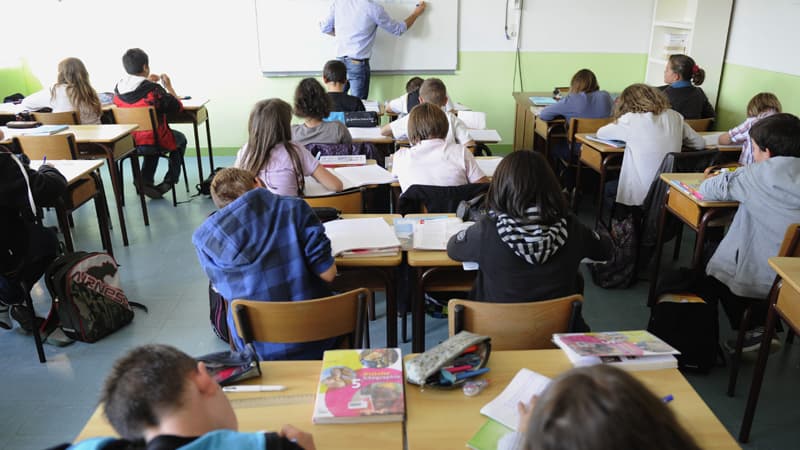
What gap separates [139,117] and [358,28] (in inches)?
92.8

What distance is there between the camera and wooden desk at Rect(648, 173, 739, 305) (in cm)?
283

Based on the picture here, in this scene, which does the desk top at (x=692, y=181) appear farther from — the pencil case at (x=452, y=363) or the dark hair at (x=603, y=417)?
the dark hair at (x=603, y=417)

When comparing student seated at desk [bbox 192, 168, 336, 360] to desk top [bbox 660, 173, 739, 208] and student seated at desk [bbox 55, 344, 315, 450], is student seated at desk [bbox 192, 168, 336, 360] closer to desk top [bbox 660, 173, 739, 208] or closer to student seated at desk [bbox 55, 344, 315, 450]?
student seated at desk [bbox 55, 344, 315, 450]

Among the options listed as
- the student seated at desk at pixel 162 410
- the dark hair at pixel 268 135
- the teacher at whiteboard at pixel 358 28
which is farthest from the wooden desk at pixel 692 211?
the teacher at whiteboard at pixel 358 28

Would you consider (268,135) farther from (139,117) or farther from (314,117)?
(139,117)

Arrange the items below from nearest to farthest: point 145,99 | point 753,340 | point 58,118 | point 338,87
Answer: point 753,340, point 58,118, point 338,87, point 145,99

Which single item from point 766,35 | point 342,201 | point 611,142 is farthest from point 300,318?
point 766,35

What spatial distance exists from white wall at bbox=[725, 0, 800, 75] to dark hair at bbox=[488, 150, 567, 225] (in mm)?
3728

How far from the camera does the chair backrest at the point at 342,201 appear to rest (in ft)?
9.50

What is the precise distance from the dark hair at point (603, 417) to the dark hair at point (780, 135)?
2231 millimetres

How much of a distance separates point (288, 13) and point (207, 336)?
4285 mm

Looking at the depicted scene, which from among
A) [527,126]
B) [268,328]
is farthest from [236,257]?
[527,126]

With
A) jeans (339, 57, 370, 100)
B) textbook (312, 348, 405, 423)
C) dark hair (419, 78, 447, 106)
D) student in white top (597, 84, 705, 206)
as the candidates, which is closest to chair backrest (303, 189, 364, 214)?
dark hair (419, 78, 447, 106)

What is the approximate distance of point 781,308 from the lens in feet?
6.89
